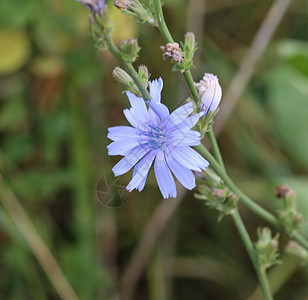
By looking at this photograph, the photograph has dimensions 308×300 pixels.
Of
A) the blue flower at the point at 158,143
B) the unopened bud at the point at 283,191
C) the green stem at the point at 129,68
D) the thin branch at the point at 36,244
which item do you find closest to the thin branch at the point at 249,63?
the unopened bud at the point at 283,191

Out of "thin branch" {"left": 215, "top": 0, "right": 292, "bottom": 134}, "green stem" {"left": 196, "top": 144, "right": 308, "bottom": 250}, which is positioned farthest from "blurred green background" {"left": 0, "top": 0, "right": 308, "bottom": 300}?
"green stem" {"left": 196, "top": 144, "right": 308, "bottom": 250}

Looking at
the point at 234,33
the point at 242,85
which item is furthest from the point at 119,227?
the point at 234,33

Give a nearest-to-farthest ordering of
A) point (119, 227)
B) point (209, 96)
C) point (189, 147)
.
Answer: point (189, 147), point (209, 96), point (119, 227)

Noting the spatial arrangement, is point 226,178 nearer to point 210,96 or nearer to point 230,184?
point 230,184

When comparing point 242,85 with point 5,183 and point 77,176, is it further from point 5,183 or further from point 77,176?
point 5,183

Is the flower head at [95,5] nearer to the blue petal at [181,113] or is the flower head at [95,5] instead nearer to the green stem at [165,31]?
the green stem at [165,31]

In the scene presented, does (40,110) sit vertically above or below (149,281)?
above

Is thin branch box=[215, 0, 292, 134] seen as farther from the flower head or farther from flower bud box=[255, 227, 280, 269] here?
the flower head
